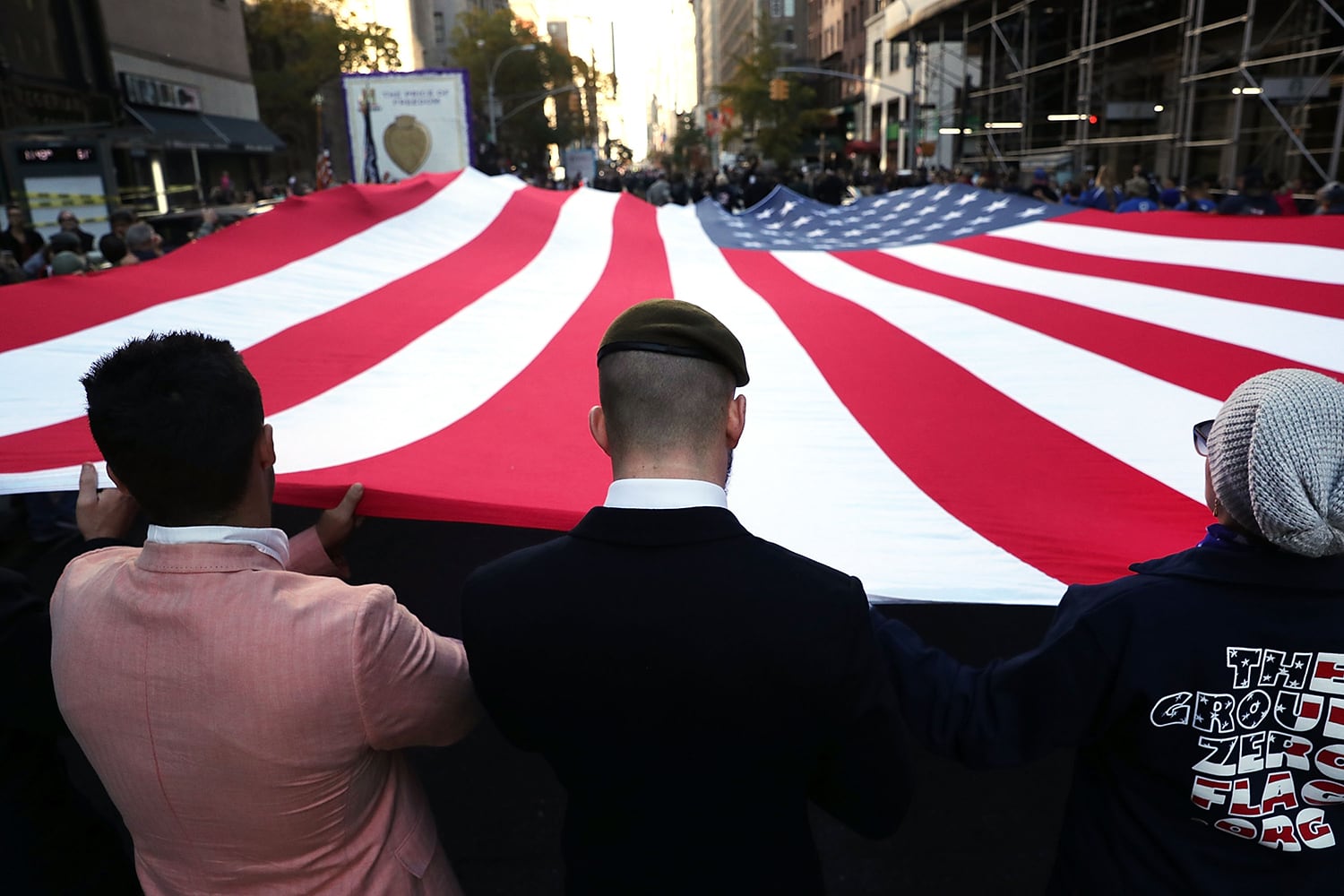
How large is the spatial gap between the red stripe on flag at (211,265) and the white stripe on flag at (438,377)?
1.28 feet

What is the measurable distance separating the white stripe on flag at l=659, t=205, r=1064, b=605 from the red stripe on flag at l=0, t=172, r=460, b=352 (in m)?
Answer: 2.30

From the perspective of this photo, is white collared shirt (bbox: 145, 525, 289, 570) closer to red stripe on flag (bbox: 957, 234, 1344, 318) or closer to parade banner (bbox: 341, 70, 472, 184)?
red stripe on flag (bbox: 957, 234, 1344, 318)

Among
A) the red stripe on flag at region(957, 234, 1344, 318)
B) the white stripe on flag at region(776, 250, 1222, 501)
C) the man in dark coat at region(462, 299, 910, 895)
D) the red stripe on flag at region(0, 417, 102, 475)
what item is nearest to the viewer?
the man in dark coat at region(462, 299, 910, 895)

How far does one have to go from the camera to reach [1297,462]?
1086 millimetres

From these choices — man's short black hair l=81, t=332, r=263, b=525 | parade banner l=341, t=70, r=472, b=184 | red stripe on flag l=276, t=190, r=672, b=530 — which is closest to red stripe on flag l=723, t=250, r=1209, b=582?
red stripe on flag l=276, t=190, r=672, b=530

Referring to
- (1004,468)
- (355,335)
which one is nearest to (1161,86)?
(1004,468)

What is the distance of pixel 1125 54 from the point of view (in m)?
15.5

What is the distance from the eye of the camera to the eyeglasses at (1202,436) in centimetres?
127

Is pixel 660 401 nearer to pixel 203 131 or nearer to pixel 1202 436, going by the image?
pixel 1202 436

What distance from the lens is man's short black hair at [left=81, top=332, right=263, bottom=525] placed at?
1.20 m

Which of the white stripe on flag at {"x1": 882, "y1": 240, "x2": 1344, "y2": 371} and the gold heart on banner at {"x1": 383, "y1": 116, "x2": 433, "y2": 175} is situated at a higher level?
the gold heart on banner at {"x1": 383, "y1": 116, "x2": 433, "y2": 175}

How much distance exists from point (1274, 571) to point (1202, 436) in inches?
9.9

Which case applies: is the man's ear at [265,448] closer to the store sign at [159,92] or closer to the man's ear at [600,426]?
the man's ear at [600,426]

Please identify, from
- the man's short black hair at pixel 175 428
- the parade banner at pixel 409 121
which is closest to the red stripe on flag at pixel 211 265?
the man's short black hair at pixel 175 428
